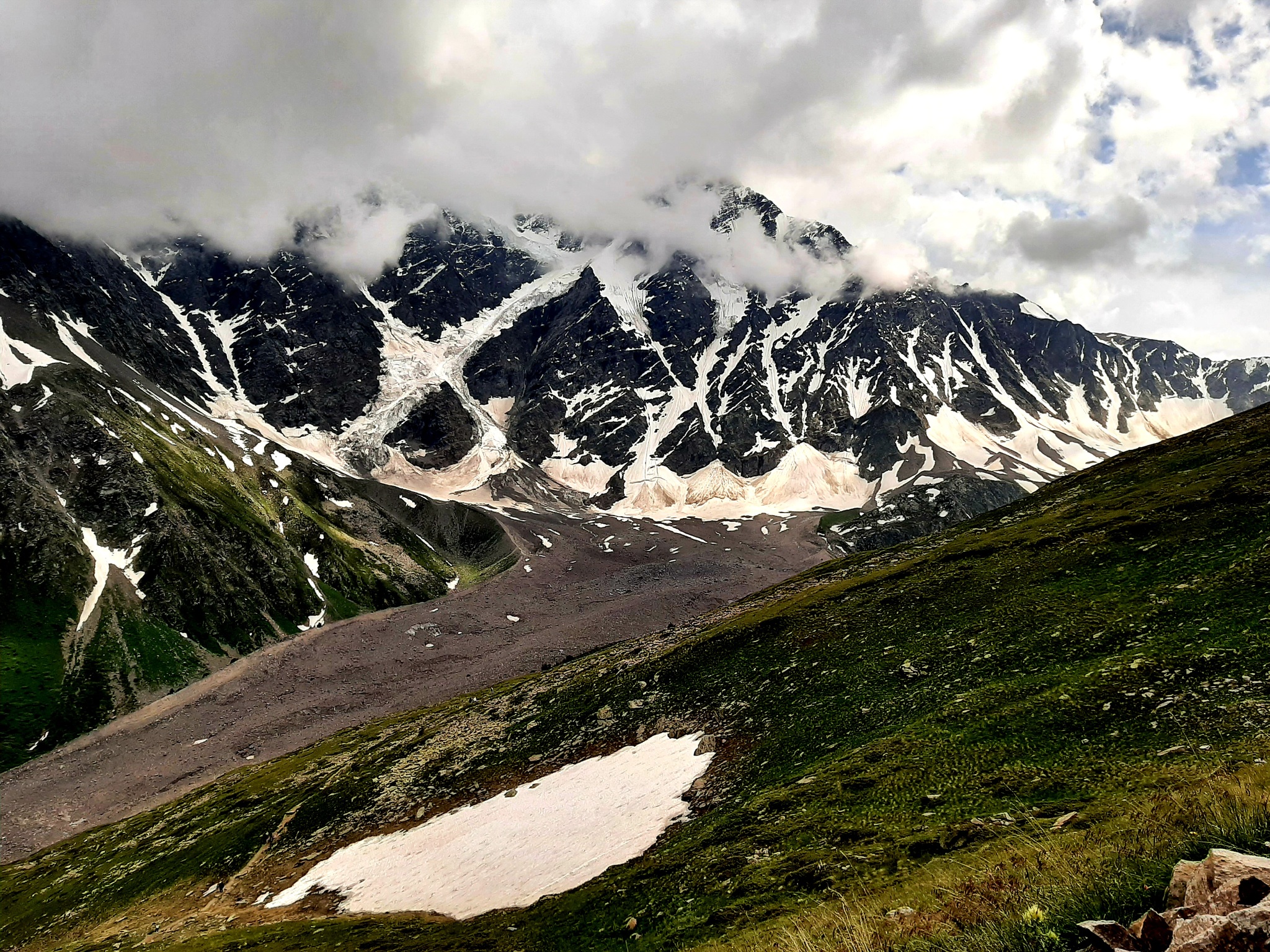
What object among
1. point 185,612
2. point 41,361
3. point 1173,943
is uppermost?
point 41,361

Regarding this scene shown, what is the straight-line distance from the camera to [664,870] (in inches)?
845

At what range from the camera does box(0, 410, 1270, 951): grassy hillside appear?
10.6 metres

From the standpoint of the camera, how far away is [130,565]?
130000 millimetres

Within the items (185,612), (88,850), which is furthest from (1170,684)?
(185,612)

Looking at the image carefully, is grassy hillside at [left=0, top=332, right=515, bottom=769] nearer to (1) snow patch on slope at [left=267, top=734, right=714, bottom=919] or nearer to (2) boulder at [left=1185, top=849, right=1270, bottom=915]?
(1) snow patch on slope at [left=267, top=734, right=714, bottom=919]

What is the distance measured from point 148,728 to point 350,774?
73.2 meters

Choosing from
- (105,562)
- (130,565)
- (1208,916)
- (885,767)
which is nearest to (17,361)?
(105,562)

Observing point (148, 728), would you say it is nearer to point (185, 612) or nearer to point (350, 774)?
point (185, 612)

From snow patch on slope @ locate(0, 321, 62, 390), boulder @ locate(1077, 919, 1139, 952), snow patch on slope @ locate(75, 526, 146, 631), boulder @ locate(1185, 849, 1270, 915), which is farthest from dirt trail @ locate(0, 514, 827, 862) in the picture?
boulder @ locate(1185, 849, 1270, 915)

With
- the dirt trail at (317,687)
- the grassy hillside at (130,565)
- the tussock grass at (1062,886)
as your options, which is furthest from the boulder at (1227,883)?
the grassy hillside at (130,565)

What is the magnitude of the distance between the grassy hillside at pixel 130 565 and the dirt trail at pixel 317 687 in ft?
23.5

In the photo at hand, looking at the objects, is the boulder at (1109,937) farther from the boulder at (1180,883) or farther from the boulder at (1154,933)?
the boulder at (1180,883)

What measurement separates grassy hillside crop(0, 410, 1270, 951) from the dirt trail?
72.7 feet

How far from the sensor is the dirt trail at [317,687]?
82.9 meters
